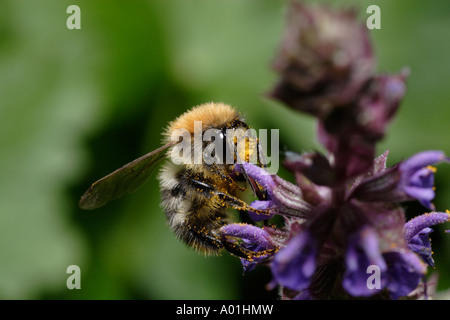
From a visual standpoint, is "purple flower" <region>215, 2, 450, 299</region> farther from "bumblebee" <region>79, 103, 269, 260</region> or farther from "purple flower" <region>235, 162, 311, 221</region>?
"bumblebee" <region>79, 103, 269, 260</region>

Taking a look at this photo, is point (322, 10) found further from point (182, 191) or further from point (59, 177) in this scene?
point (59, 177)

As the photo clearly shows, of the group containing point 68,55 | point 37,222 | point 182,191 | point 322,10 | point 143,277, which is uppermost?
point 68,55

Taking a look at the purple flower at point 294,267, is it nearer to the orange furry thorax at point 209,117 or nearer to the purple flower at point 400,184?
the purple flower at point 400,184

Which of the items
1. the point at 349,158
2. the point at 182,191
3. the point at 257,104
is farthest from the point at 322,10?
the point at 257,104

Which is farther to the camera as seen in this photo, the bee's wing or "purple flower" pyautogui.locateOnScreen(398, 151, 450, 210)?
the bee's wing

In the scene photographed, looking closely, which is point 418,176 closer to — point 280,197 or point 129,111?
point 280,197

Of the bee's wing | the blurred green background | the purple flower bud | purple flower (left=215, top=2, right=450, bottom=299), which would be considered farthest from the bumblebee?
the blurred green background
